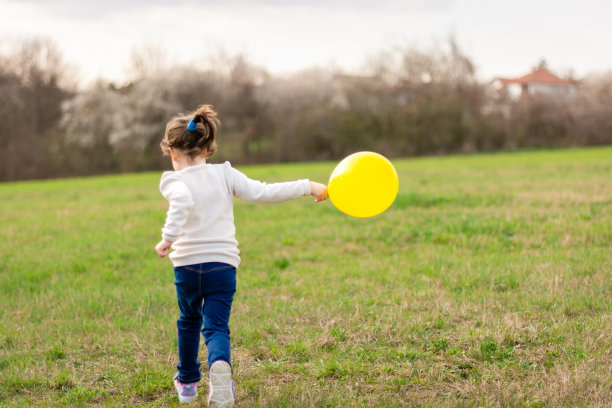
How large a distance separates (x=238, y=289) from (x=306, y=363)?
2.09 meters

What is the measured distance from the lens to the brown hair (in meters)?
3.32

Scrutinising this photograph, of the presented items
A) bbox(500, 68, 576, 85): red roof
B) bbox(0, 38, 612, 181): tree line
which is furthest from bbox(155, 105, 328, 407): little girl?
bbox(500, 68, 576, 85): red roof

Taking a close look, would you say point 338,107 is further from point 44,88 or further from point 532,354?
point 532,354

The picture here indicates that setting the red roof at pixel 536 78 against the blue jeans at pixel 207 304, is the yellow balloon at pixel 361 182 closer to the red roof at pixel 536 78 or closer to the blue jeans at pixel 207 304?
the blue jeans at pixel 207 304

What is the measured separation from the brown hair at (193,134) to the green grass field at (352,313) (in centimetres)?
157

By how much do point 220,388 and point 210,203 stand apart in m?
1.09

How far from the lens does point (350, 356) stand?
3867 mm

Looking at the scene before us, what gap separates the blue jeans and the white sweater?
0.06 metres

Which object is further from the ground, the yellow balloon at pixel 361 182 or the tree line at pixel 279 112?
the tree line at pixel 279 112

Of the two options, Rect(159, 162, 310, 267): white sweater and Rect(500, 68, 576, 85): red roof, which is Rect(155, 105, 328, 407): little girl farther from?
Rect(500, 68, 576, 85): red roof

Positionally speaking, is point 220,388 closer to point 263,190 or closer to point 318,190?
point 263,190

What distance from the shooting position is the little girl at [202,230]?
3.26m

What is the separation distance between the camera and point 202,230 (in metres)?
3.29

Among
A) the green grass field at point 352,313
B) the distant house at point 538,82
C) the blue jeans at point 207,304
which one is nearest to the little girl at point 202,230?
the blue jeans at point 207,304
